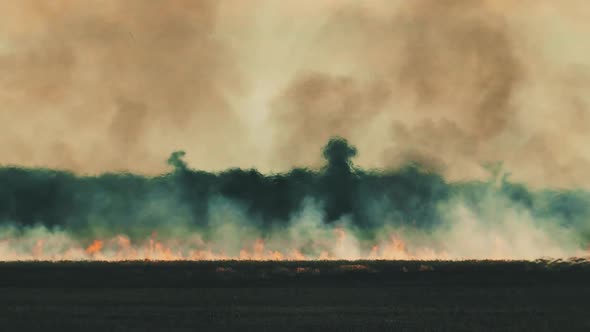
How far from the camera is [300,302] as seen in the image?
249 ft

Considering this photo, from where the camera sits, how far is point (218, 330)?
5566 centimetres

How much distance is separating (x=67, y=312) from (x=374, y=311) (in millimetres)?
21296

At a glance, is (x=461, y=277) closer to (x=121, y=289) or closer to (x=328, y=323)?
(x=121, y=289)

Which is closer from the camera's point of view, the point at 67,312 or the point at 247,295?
the point at 67,312

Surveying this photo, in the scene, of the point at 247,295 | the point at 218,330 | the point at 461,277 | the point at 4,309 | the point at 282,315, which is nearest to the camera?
the point at 218,330

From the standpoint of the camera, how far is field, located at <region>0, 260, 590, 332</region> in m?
58.5

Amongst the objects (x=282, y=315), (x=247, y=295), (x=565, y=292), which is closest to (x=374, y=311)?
(x=282, y=315)

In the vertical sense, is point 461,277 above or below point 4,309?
above

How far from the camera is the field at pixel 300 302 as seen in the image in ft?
192

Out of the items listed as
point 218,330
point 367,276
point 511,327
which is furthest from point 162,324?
point 367,276

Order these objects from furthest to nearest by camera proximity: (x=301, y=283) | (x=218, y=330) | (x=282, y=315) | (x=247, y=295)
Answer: (x=301, y=283) → (x=247, y=295) → (x=282, y=315) → (x=218, y=330)

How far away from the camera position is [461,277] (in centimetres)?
11250

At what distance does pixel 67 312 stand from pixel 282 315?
15.3m

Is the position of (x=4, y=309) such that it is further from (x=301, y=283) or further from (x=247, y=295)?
(x=301, y=283)
